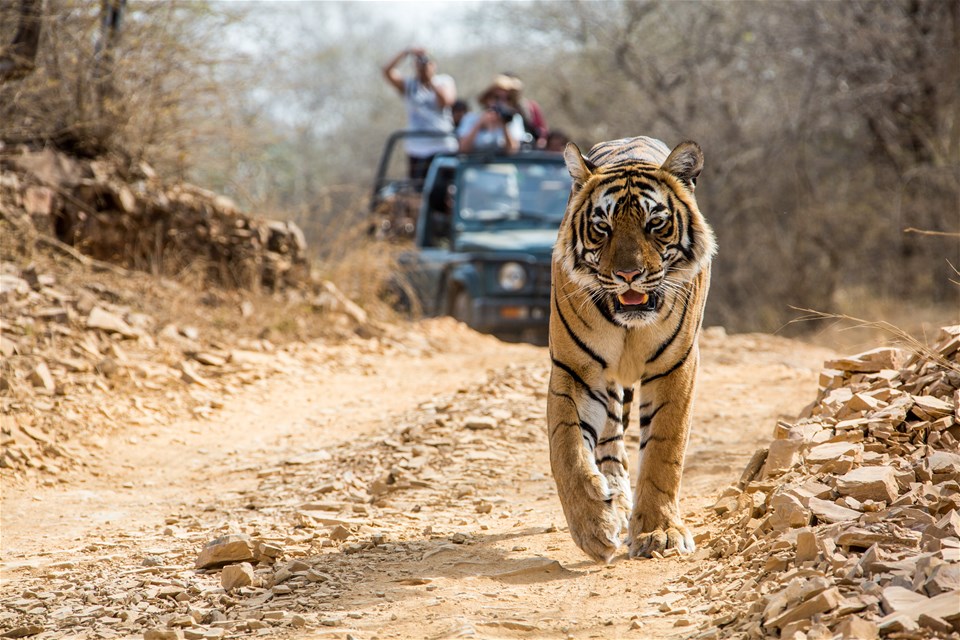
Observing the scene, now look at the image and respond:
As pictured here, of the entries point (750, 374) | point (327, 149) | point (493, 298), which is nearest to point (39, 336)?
point (493, 298)

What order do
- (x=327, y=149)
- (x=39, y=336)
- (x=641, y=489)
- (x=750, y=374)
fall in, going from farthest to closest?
(x=327, y=149), (x=750, y=374), (x=39, y=336), (x=641, y=489)

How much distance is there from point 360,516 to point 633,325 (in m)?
1.71

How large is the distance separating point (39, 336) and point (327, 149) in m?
27.1

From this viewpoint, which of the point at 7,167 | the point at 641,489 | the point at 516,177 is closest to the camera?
the point at 641,489

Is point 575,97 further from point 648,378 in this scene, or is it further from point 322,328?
point 648,378

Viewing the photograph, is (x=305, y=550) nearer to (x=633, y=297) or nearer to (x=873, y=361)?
(x=633, y=297)

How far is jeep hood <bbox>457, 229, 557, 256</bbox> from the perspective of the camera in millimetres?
10445

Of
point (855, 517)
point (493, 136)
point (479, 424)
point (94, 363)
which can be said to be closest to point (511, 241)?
point (493, 136)

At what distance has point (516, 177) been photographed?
1140cm

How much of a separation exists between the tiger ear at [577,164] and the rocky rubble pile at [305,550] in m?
1.60

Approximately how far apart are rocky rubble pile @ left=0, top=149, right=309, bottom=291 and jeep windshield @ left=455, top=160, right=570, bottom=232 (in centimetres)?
191

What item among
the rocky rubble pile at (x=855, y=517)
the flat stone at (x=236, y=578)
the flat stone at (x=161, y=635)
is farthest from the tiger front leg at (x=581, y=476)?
the flat stone at (x=161, y=635)

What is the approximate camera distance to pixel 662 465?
419cm

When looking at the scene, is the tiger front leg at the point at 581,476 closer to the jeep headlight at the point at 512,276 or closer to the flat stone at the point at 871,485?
the flat stone at the point at 871,485
